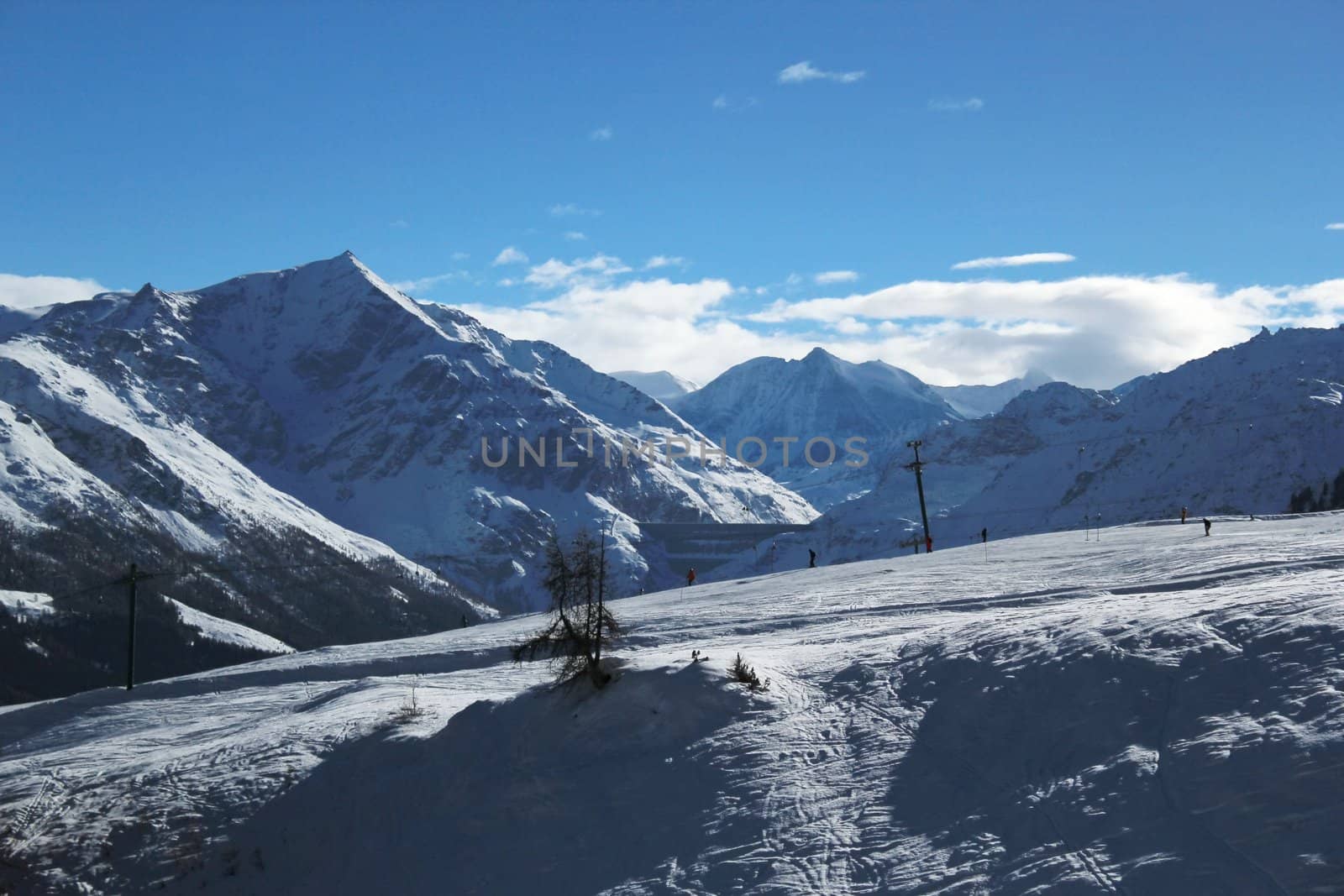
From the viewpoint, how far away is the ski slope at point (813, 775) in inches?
843

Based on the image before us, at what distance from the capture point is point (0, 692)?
159000mm

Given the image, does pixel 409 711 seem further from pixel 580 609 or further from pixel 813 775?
pixel 813 775

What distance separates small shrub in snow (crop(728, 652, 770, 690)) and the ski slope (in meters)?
0.84

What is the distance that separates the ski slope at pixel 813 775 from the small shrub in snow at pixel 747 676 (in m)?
0.84

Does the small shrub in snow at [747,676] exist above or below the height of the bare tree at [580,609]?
below

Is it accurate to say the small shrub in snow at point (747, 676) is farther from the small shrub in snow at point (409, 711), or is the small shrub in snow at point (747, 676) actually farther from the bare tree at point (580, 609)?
the small shrub in snow at point (409, 711)

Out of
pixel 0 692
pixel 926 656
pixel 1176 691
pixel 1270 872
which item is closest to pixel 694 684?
pixel 926 656

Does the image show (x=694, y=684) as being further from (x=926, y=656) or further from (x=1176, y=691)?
(x=1176, y=691)

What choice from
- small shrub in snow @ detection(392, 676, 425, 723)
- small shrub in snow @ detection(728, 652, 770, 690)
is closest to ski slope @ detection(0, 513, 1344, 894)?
small shrub in snow @ detection(392, 676, 425, 723)

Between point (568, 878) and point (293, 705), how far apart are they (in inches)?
978

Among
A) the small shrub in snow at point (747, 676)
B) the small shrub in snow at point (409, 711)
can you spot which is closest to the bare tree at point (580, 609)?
the small shrub in snow at point (747, 676)

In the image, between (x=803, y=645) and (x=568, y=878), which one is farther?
(x=803, y=645)

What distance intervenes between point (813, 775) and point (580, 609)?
10.3 metres

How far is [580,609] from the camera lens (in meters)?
34.9
